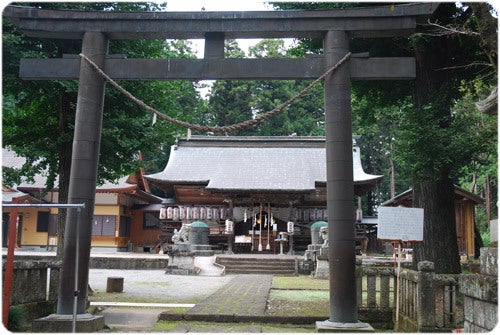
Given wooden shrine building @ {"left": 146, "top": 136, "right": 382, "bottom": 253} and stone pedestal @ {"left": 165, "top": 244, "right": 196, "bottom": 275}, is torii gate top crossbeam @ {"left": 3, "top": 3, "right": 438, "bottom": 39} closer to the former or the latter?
stone pedestal @ {"left": 165, "top": 244, "right": 196, "bottom": 275}

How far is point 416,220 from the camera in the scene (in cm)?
787

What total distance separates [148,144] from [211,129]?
15.5 ft

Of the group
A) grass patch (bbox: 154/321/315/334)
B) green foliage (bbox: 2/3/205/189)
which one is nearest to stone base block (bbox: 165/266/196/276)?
green foliage (bbox: 2/3/205/189)

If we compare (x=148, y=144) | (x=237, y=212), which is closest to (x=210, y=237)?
(x=237, y=212)

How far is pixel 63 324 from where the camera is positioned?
6938mm

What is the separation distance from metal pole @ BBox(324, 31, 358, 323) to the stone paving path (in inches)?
84.4

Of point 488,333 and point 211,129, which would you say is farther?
point 211,129

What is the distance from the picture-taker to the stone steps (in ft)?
66.8

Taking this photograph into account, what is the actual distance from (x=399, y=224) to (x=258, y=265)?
14.0 m

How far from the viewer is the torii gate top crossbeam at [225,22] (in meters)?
7.43

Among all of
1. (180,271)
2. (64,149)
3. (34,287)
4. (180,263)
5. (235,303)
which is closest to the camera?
(34,287)

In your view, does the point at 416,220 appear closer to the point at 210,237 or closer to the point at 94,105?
the point at 94,105

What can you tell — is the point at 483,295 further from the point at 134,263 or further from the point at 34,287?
the point at 134,263

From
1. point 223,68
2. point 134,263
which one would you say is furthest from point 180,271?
point 223,68
